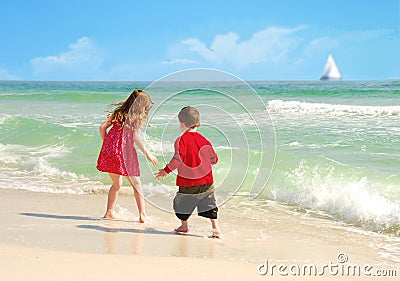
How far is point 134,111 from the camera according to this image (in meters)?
4.54

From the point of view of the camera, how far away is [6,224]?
14.4 feet

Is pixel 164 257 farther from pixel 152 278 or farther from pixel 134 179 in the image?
pixel 134 179

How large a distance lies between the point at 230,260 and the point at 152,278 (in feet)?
2.44

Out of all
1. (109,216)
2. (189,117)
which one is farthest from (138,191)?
(189,117)

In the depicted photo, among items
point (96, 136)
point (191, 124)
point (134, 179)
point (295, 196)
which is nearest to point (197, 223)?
point (134, 179)

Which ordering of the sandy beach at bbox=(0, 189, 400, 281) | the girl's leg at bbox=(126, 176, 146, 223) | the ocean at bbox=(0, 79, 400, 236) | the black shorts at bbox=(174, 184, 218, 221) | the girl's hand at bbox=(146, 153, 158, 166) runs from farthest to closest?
the ocean at bbox=(0, 79, 400, 236), the girl's leg at bbox=(126, 176, 146, 223), the girl's hand at bbox=(146, 153, 158, 166), the black shorts at bbox=(174, 184, 218, 221), the sandy beach at bbox=(0, 189, 400, 281)

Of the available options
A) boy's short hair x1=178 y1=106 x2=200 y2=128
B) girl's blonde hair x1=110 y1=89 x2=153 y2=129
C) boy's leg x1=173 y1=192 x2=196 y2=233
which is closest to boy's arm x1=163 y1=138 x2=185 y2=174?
boy's short hair x1=178 y1=106 x2=200 y2=128

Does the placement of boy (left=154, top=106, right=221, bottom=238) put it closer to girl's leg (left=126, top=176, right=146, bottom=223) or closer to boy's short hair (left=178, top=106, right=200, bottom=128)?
boy's short hair (left=178, top=106, right=200, bottom=128)

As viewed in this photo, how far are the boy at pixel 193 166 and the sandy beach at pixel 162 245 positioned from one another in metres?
0.28

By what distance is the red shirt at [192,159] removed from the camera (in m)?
4.06

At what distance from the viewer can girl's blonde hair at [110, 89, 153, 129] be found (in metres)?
4.52

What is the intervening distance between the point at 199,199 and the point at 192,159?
0.36m

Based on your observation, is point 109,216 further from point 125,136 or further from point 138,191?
point 125,136

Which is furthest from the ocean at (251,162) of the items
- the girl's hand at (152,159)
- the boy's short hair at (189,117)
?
the girl's hand at (152,159)
